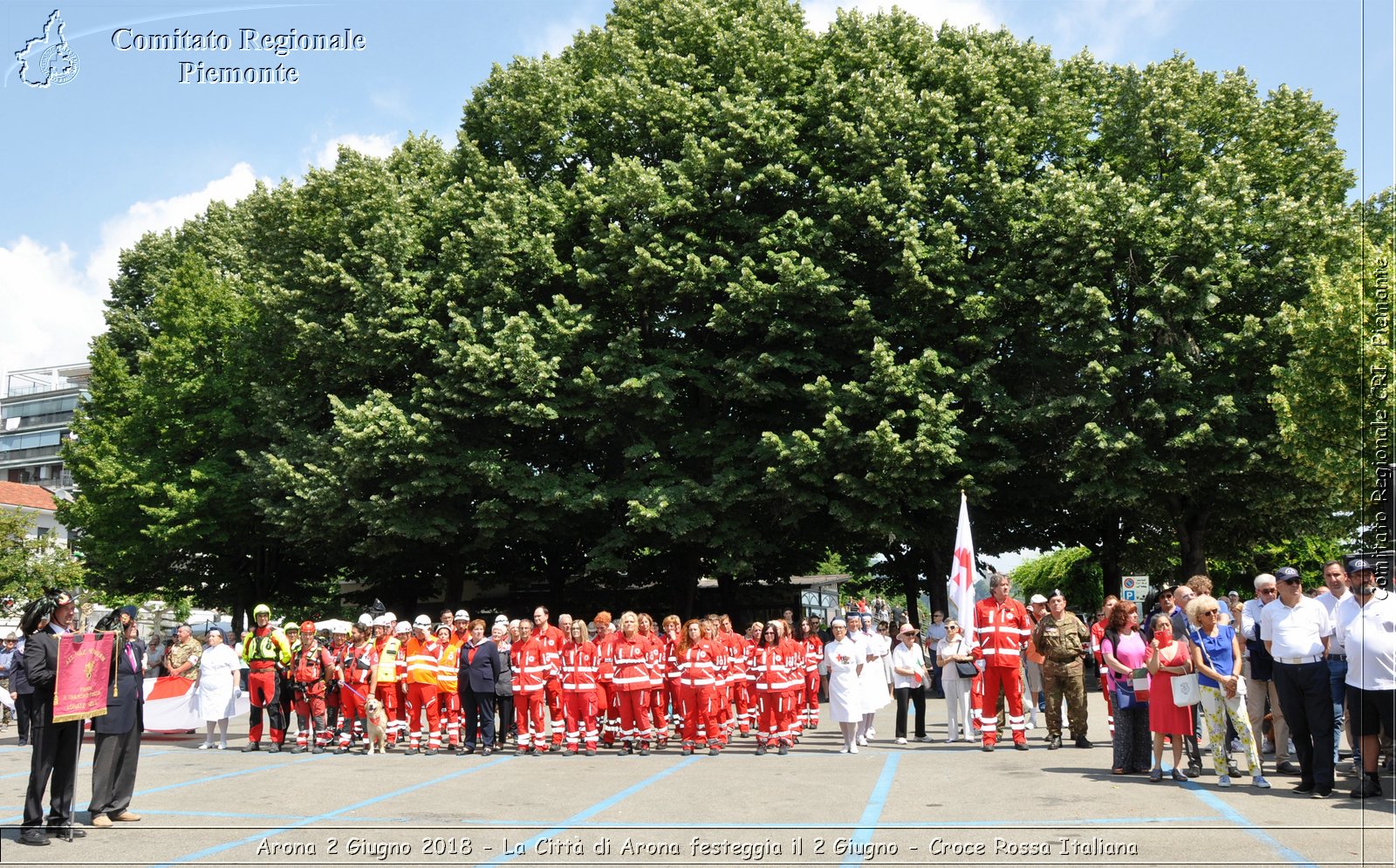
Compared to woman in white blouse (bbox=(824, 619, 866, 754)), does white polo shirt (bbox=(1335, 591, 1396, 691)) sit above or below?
above

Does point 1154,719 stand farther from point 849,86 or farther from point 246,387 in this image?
point 246,387

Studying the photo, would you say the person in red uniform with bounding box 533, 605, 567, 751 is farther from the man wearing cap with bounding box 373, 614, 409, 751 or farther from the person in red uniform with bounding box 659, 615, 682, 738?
the man wearing cap with bounding box 373, 614, 409, 751

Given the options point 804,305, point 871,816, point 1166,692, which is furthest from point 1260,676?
point 804,305

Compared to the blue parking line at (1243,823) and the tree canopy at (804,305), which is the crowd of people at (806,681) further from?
the tree canopy at (804,305)

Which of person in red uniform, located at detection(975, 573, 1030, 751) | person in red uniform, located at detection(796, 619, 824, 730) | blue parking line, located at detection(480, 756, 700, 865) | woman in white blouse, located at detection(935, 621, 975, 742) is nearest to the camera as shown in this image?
blue parking line, located at detection(480, 756, 700, 865)

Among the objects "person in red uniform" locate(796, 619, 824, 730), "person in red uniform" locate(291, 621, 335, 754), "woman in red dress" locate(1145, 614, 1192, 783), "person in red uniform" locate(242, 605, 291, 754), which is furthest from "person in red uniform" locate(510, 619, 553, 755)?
"woman in red dress" locate(1145, 614, 1192, 783)

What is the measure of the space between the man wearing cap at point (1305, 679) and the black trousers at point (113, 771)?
10.4 metres

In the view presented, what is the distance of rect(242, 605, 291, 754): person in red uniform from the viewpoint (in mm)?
17422

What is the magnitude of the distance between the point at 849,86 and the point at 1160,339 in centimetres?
891

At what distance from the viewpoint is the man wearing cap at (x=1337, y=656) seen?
36.6 ft

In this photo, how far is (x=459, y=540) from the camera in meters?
31.2

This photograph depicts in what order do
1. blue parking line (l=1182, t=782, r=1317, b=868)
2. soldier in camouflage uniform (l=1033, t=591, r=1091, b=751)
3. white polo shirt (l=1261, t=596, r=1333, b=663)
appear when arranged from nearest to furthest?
blue parking line (l=1182, t=782, r=1317, b=868)
white polo shirt (l=1261, t=596, r=1333, b=663)
soldier in camouflage uniform (l=1033, t=591, r=1091, b=751)

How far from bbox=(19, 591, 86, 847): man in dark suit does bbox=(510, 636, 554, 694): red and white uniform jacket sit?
7.05 meters

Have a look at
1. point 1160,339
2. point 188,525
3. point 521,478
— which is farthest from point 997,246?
point 188,525
